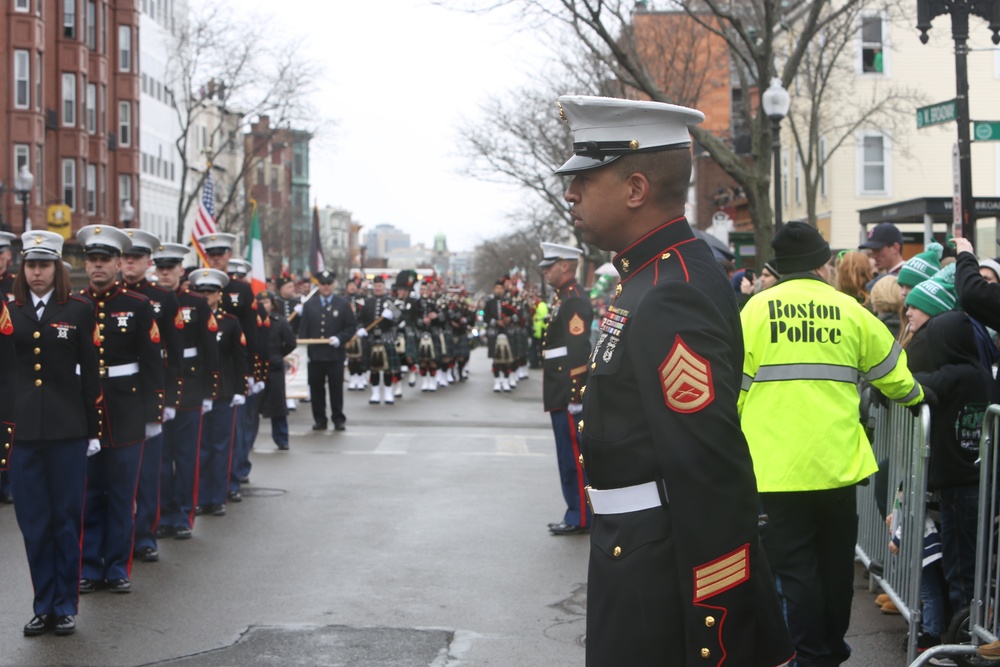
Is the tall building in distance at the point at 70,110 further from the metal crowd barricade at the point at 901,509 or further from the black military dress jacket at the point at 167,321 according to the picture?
the metal crowd barricade at the point at 901,509

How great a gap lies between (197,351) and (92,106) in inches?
1898

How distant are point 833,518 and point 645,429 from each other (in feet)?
8.82

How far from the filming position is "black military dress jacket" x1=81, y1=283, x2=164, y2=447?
28.0 feet

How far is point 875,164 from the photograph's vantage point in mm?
41031

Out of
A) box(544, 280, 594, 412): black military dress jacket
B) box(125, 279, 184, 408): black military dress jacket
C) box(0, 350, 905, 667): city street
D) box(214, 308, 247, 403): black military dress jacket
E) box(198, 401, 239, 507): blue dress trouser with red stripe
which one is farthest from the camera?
box(214, 308, 247, 403): black military dress jacket

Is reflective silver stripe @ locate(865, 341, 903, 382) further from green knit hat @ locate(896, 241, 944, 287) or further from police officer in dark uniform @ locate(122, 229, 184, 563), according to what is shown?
police officer in dark uniform @ locate(122, 229, 184, 563)

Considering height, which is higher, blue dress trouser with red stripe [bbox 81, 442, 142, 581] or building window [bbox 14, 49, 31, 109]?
building window [bbox 14, 49, 31, 109]

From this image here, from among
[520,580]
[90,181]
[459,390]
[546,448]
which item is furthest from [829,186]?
[520,580]

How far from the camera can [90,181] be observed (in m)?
55.6

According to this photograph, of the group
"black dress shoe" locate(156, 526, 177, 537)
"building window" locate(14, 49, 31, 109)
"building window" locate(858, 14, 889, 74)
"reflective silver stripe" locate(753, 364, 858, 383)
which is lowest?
"black dress shoe" locate(156, 526, 177, 537)

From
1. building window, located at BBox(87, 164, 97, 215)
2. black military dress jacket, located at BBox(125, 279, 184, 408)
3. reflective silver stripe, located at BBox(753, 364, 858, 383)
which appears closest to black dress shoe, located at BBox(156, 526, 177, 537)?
black military dress jacket, located at BBox(125, 279, 184, 408)

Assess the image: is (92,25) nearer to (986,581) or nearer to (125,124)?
(125,124)

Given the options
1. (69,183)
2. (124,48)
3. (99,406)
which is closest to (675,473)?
(99,406)

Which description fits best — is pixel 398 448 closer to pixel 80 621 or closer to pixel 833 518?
pixel 80 621
